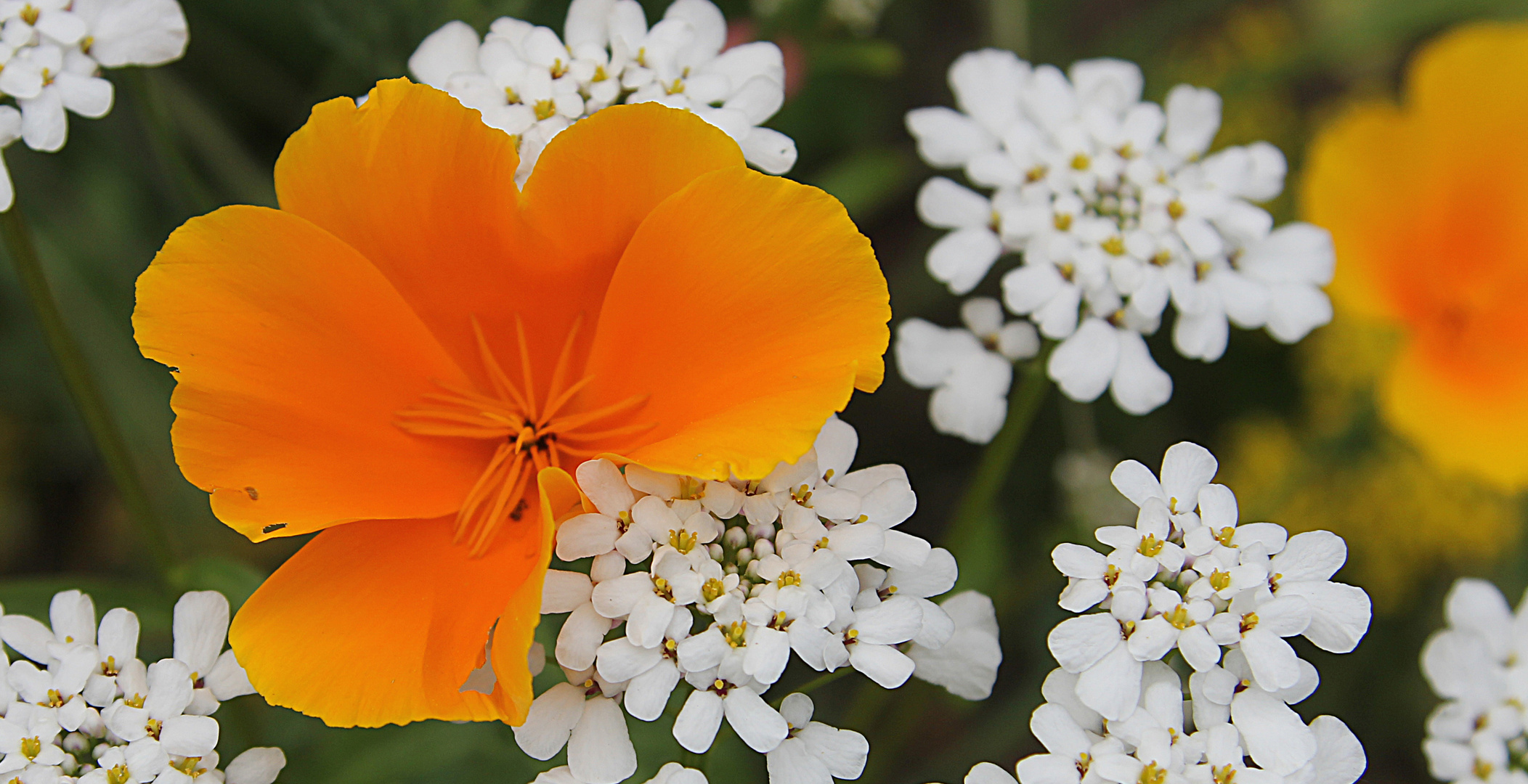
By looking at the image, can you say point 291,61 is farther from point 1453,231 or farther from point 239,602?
point 1453,231

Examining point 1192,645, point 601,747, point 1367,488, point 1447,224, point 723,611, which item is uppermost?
point 1447,224

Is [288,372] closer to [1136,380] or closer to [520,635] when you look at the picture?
[520,635]

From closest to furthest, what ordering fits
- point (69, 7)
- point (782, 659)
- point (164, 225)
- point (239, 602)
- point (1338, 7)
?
point (782, 659) < point (69, 7) < point (239, 602) < point (164, 225) < point (1338, 7)

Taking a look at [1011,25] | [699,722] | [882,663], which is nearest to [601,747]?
[699,722]

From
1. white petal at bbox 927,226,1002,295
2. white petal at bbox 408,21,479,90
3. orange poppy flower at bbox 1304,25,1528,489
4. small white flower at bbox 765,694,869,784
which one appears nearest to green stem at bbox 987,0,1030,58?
orange poppy flower at bbox 1304,25,1528,489

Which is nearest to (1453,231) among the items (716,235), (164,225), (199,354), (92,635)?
(716,235)

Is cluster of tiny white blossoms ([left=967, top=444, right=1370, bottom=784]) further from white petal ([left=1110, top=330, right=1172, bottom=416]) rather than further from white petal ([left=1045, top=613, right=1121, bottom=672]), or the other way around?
white petal ([left=1110, top=330, right=1172, bottom=416])

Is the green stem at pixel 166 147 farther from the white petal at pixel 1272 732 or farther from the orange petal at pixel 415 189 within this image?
the white petal at pixel 1272 732

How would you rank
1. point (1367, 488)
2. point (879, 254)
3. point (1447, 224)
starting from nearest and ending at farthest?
point (1447, 224)
point (1367, 488)
point (879, 254)
